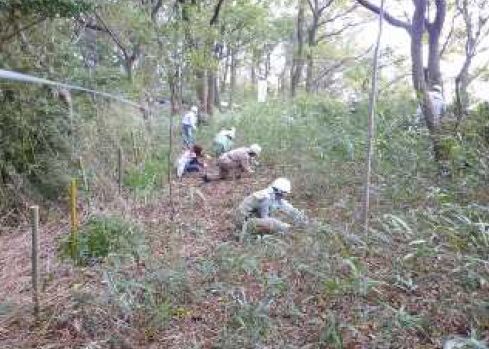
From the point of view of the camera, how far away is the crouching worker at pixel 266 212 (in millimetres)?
5781

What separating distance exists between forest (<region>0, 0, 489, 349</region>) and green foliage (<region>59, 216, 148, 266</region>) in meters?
0.02

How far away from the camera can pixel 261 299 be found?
420cm

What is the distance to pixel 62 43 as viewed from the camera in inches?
329

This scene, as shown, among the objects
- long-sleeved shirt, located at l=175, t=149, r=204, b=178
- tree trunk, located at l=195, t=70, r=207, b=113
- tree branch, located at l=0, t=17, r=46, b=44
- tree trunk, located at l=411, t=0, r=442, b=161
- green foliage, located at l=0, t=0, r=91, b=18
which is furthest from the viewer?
tree trunk, located at l=195, t=70, r=207, b=113

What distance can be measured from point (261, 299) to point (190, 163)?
576 cm

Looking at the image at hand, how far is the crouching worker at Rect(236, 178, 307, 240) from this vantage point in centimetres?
578

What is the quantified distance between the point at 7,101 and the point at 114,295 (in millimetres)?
3849

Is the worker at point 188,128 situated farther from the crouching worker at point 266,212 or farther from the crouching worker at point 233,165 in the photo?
the crouching worker at point 266,212

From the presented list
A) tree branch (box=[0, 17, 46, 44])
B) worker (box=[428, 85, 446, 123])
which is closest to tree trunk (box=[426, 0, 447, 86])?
worker (box=[428, 85, 446, 123])

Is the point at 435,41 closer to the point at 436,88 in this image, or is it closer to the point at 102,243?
the point at 436,88

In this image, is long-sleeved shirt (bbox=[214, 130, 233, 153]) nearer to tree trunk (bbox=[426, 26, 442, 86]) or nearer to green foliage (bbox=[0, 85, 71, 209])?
green foliage (bbox=[0, 85, 71, 209])

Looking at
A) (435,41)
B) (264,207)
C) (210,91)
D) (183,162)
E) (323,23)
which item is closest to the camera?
(264,207)

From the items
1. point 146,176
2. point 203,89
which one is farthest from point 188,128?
point 203,89

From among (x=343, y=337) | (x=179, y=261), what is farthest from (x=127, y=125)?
(x=343, y=337)
